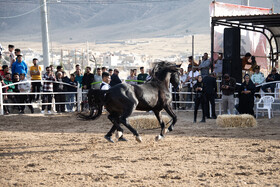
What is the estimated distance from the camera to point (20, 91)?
15586mm

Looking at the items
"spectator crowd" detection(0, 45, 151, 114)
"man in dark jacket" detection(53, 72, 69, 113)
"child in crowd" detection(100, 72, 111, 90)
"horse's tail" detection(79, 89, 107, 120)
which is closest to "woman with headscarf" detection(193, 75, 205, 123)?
"spectator crowd" detection(0, 45, 151, 114)

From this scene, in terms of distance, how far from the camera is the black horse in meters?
9.00

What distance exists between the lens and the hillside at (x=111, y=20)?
368 ft

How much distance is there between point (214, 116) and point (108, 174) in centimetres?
835

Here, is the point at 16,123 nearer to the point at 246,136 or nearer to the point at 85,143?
the point at 85,143

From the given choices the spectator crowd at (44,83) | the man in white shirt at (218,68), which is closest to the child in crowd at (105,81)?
the spectator crowd at (44,83)

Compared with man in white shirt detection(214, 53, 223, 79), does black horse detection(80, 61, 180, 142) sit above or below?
below

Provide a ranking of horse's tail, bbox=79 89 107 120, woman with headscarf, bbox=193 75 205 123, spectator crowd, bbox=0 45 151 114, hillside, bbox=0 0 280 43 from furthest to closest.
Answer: hillside, bbox=0 0 280 43, spectator crowd, bbox=0 45 151 114, woman with headscarf, bbox=193 75 205 123, horse's tail, bbox=79 89 107 120

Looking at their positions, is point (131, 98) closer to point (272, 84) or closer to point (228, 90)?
point (228, 90)

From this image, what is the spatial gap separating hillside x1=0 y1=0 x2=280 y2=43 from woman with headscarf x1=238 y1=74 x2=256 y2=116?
90.5 m

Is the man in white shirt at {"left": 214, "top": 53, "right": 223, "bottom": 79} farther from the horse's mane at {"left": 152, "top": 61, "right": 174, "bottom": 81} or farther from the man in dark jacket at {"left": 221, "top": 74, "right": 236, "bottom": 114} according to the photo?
the horse's mane at {"left": 152, "top": 61, "right": 174, "bottom": 81}

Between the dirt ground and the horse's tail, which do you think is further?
the horse's tail

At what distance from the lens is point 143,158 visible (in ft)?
25.5

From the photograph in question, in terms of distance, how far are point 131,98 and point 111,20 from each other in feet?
408
